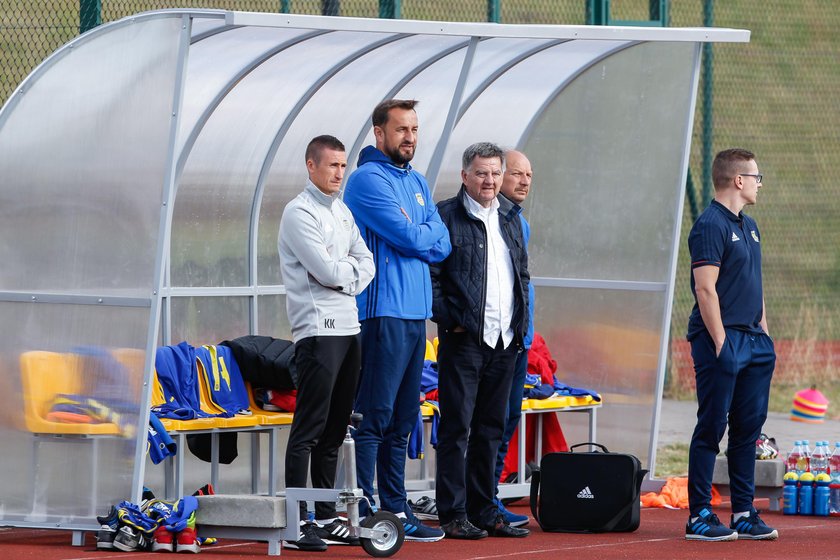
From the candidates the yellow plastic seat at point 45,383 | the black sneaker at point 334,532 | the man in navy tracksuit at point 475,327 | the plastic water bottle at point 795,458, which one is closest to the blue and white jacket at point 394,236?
the man in navy tracksuit at point 475,327

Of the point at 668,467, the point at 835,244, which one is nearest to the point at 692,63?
the point at 668,467

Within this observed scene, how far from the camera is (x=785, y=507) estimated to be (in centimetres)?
896

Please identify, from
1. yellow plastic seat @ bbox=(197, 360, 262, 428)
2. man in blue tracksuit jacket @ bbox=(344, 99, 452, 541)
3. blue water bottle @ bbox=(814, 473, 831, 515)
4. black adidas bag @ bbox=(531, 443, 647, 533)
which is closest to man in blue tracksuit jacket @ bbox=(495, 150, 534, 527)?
black adidas bag @ bbox=(531, 443, 647, 533)

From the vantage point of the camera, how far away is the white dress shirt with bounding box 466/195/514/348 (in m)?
7.43

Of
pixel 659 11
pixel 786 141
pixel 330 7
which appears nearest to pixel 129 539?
pixel 330 7

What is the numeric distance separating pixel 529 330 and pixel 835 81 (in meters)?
15.1

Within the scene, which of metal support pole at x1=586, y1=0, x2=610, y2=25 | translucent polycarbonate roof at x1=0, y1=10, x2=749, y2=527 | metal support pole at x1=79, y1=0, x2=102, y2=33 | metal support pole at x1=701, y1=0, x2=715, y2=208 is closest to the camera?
translucent polycarbonate roof at x1=0, y1=10, x2=749, y2=527

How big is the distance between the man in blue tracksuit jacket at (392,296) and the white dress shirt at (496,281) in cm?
28

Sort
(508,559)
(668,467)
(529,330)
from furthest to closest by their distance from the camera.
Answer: (668,467) → (529,330) → (508,559)

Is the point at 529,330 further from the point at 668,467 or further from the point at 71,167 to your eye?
the point at 668,467

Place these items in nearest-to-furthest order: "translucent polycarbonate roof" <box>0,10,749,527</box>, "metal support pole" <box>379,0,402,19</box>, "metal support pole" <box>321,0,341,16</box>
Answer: "translucent polycarbonate roof" <box>0,10,749,527</box> < "metal support pole" <box>379,0,402,19</box> < "metal support pole" <box>321,0,341,16</box>

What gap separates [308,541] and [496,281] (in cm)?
153

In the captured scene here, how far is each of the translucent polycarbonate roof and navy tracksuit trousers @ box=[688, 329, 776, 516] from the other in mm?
1748

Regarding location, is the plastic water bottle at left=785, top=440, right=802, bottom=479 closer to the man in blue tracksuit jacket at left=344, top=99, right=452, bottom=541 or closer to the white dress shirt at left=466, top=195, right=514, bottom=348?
the white dress shirt at left=466, top=195, right=514, bottom=348
